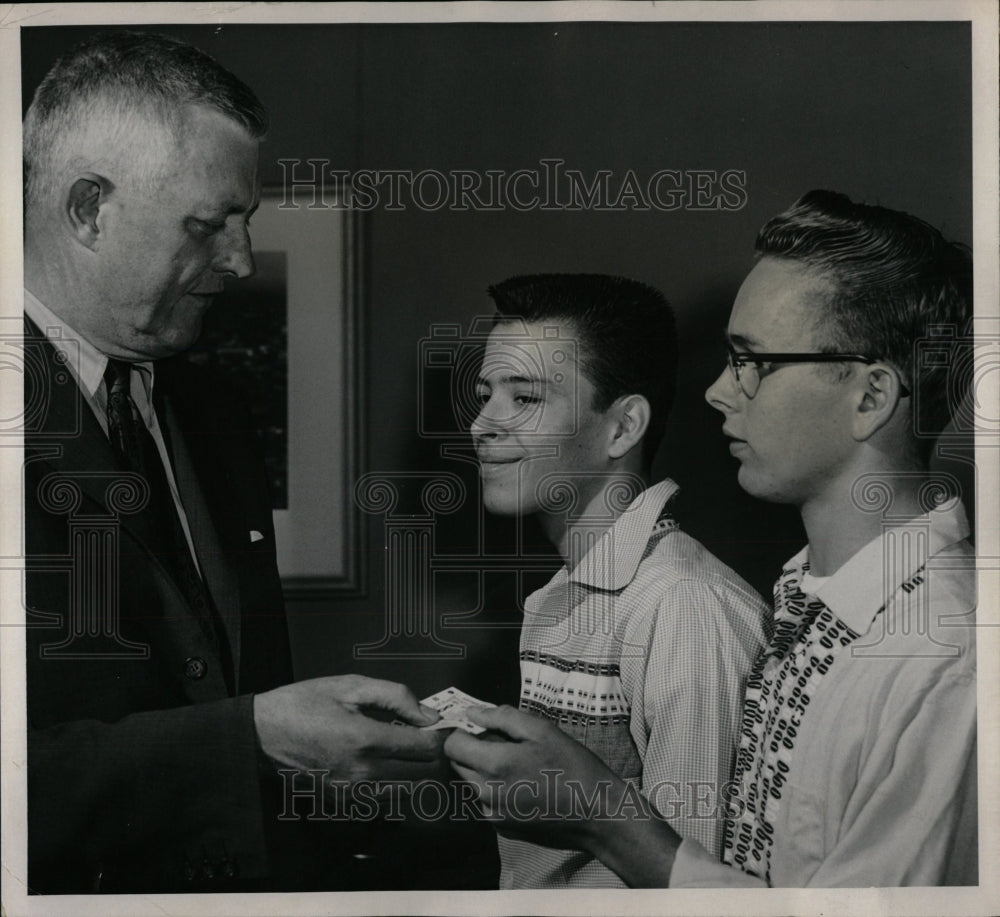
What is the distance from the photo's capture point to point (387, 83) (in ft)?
8.05

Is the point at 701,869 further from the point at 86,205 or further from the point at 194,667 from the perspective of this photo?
the point at 86,205

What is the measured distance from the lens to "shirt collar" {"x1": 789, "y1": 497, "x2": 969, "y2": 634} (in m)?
2.38

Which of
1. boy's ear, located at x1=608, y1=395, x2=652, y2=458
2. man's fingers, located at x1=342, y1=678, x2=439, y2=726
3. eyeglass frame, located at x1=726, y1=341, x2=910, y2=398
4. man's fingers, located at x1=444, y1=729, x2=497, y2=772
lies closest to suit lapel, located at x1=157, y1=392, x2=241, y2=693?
man's fingers, located at x1=342, y1=678, x2=439, y2=726

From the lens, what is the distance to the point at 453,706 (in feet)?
7.90

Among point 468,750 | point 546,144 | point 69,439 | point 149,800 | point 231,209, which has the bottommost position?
point 149,800

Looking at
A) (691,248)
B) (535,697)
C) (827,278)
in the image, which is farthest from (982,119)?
(535,697)

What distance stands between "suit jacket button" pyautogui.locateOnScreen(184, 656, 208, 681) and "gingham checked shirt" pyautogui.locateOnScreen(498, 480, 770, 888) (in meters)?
0.72

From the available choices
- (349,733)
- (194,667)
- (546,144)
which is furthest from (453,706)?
(546,144)

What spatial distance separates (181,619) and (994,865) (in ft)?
6.32

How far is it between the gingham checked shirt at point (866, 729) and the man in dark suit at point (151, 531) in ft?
2.50

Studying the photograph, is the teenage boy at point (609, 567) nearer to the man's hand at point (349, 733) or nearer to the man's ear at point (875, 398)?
the man's hand at point (349, 733)

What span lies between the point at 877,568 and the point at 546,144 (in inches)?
47.9

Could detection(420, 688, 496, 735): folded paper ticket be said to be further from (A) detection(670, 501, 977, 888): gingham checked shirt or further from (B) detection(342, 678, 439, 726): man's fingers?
(A) detection(670, 501, 977, 888): gingham checked shirt

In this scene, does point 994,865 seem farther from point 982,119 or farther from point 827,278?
point 982,119
